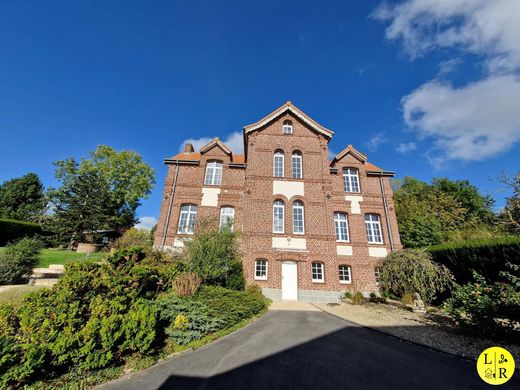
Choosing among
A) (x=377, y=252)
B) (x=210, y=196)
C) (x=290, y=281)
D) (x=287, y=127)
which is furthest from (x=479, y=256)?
(x=210, y=196)

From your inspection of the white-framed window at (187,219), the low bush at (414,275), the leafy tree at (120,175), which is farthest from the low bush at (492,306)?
the leafy tree at (120,175)

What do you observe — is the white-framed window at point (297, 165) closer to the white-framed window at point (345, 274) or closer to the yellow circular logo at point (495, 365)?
the white-framed window at point (345, 274)

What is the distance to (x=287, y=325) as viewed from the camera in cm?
785

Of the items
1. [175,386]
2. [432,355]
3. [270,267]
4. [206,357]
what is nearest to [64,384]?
[175,386]

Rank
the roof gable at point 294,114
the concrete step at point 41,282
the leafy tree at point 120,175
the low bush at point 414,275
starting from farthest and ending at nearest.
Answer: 1. the leafy tree at point 120,175
2. the roof gable at point 294,114
3. the low bush at point 414,275
4. the concrete step at point 41,282

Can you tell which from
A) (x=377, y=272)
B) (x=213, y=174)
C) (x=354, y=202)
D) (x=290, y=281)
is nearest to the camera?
(x=290, y=281)

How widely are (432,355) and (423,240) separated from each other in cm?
1273

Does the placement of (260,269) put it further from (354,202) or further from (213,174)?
(354,202)

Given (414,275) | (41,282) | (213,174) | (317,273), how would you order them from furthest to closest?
(213,174) → (317,273) → (414,275) → (41,282)

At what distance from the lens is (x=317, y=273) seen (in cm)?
1319

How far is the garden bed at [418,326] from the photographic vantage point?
19.4ft

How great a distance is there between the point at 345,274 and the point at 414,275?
389 centimetres

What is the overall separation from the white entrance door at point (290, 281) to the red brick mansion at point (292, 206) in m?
0.06

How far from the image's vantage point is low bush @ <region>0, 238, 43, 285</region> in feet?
30.1
